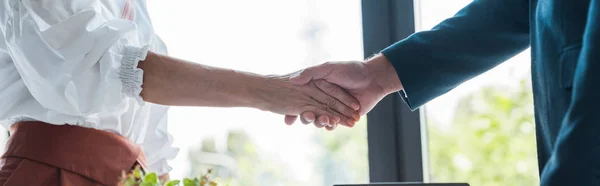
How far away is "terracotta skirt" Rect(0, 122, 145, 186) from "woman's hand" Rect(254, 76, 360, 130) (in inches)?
17.2

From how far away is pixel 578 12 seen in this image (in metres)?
1.19

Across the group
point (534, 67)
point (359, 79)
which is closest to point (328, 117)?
point (359, 79)

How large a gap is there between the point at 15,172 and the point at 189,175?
83cm

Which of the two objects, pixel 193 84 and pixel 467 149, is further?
pixel 467 149

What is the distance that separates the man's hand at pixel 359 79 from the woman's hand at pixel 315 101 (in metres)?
0.01

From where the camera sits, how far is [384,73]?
5.72 feet

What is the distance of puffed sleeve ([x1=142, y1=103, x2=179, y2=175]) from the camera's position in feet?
5.56

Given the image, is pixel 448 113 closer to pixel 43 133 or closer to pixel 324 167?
pixel 324 167

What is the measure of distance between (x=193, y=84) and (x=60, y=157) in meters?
0.31

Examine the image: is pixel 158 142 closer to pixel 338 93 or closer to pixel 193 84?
pixel 193 84

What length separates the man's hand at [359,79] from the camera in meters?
1.75

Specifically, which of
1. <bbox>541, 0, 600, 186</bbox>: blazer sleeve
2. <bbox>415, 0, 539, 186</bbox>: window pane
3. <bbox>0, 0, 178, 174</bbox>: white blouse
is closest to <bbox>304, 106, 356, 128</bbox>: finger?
<bbox>415, 0, 539, 186</bbox>: window pane

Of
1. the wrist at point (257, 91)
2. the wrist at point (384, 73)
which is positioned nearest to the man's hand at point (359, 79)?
the wrist at point (384, 73)

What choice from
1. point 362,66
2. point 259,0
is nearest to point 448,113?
point 362,66
